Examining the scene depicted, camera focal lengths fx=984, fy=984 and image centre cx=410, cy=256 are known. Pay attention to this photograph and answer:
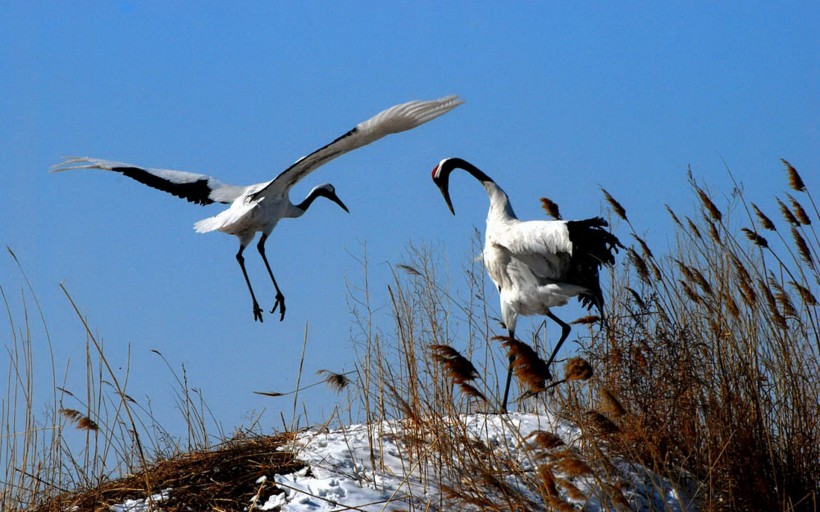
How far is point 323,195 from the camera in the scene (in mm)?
10344

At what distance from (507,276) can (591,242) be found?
2.38 feet

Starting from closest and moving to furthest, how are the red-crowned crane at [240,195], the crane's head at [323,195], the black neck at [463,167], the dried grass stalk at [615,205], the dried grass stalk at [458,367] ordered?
1. the dried grass stalk at [458,367]
2. the dried grass stalk at [615,205]
3. the black neck at [463,167]
4. the red-crowned crane at [240,195]
5. the crane's head at [323,195]

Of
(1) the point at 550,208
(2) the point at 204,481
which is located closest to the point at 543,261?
(1) the point at 550,208

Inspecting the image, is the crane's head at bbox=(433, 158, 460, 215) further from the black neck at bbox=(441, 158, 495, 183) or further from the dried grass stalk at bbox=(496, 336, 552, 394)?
the dried grass stalk at bbox=(496, 336, 552, 394)

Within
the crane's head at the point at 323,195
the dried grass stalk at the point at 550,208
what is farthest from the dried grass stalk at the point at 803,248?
the crane's head at the point at 323,195

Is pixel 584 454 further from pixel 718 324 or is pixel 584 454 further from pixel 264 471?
pixel 264 471

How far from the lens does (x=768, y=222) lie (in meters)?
5.58

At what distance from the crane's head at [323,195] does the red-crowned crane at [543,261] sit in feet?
11.6

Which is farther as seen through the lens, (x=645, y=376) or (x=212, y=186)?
(x=212, y=186)

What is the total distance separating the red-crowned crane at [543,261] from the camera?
6.00 m

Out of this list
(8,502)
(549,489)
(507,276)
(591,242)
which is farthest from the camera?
(507,276)

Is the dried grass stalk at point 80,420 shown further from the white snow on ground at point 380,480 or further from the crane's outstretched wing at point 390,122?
the crane's outstretched wing at point 390,122

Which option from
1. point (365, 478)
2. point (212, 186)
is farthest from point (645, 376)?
point (212, 186)

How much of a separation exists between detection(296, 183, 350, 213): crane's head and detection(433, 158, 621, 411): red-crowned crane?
139 inches
